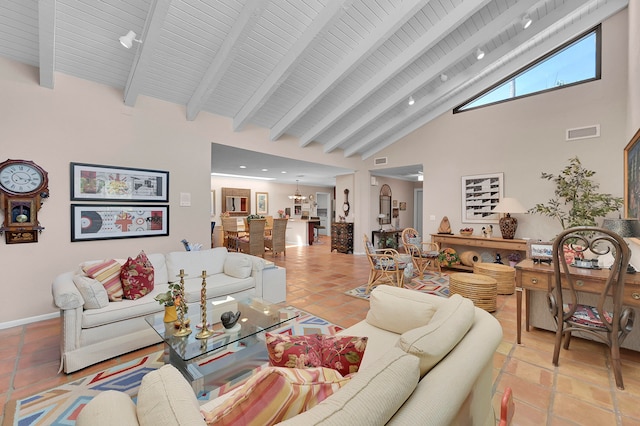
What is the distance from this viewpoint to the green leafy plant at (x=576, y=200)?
4.11m

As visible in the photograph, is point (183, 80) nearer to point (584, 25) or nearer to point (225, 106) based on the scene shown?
point (225, 106)

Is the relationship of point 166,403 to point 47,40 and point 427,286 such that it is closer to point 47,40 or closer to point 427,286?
point 47,40

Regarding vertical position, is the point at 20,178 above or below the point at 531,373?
above

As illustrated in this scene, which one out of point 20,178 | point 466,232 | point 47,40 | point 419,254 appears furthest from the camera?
point 466,232

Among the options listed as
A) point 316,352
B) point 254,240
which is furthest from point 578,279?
point 254,240

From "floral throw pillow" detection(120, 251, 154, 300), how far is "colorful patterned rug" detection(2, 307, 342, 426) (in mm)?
611

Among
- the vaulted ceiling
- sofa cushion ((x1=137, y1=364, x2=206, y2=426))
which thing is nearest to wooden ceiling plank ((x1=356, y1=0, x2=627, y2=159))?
the vaulted ceiling

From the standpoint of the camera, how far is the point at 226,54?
309 centimetres

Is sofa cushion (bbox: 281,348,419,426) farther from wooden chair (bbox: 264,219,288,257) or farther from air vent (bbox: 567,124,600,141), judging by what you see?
wooden chair (bbox: 264,219,288,257)

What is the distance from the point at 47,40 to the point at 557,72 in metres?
7.06

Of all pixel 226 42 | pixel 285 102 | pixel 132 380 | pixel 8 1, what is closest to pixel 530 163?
pixel 285 102

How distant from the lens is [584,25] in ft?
14.1

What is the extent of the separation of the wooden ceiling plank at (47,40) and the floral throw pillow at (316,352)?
3250 millimetres

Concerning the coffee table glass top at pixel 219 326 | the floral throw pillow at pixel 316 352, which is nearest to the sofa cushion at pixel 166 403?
the floral throw pillow at pixel 316 352
